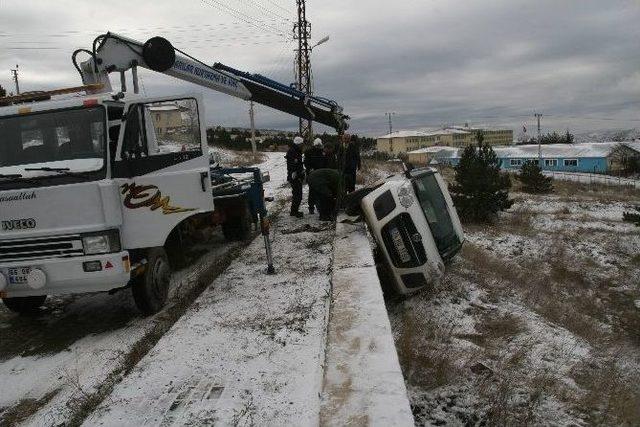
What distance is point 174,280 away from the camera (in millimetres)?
7363

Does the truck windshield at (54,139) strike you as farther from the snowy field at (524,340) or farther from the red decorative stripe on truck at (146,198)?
the snowy field at (524,340)

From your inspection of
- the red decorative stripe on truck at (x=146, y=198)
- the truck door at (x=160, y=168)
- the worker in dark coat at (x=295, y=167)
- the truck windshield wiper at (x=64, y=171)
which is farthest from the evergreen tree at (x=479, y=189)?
the truck windshield wiper at (x=64, y=171)

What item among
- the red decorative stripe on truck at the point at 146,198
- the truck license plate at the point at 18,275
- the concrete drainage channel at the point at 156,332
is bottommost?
the concrete drainage channel at the point at 156,332

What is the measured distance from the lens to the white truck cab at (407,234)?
6895 mm

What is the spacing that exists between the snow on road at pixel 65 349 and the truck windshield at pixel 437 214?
3.52 metres

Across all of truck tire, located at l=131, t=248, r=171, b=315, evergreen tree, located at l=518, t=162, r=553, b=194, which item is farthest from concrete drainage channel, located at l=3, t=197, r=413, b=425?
evergreen tree, located at l=518, t=162, r=553, b=194

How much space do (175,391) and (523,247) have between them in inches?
449

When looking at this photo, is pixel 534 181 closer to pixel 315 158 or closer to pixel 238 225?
pixel 315 158

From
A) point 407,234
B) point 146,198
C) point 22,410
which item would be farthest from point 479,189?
point 22,410

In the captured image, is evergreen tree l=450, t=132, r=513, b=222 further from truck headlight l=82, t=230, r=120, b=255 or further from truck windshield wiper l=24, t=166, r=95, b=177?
truck windshield wiper l=24, t=166, r=95, b=177

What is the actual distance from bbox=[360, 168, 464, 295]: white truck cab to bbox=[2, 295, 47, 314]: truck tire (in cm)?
448

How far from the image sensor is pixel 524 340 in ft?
20.4

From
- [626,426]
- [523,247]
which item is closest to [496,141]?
[523,247]

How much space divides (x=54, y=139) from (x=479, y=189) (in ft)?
42.8
